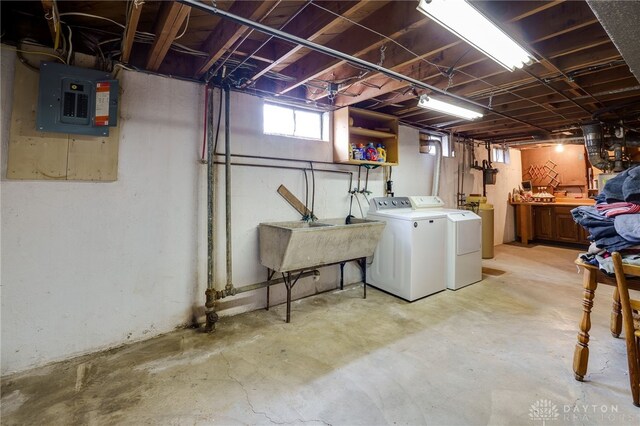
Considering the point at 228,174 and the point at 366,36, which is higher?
the point at 366,36

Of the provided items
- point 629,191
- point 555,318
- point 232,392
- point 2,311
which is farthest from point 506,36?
point 2,311

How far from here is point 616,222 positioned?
1.59 meters

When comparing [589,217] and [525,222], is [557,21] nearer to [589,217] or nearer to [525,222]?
[589,217]

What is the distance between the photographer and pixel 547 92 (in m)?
3.16

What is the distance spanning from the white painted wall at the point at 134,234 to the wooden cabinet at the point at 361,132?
603 mm

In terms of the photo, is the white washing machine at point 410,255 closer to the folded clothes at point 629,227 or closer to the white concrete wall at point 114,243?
the folded clothes at point 629,227

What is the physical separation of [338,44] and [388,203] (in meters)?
2.12

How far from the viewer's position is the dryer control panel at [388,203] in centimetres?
373

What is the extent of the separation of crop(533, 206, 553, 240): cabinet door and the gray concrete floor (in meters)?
4.23

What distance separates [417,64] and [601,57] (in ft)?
4.64

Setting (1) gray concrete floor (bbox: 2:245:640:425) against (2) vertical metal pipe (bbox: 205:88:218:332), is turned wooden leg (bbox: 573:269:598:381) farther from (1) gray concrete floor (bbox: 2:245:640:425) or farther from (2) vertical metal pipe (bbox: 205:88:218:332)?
(2) vertical metal pipe (bbox: 205:88:218:332)

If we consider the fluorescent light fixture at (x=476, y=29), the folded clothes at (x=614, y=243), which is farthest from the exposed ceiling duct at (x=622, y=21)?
the folded clothes at (x=614, y=243)

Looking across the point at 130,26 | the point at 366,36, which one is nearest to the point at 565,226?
the point at 366,36

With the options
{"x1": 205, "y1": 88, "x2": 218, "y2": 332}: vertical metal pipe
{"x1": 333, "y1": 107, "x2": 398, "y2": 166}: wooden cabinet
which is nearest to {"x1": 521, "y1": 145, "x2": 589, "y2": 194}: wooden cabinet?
{"x1": 333, "y1": 107, "x2": 398, "y2": 166}: wooden cabinet
